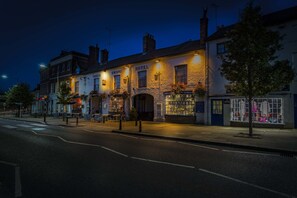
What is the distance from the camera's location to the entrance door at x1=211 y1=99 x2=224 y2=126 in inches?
650

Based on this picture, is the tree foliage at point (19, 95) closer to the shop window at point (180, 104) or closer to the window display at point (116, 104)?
the window display at point (116, 104)

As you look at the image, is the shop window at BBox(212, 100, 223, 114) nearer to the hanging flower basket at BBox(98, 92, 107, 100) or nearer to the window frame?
the window frame

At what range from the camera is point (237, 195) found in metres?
3.80

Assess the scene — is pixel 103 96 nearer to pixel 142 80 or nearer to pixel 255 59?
pixel 142 80

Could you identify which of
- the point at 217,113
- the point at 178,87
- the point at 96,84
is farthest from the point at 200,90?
the point at 96,84

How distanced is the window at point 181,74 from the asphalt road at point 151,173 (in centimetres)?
1228

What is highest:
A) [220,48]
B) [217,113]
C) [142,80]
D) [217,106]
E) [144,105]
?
[220,48]

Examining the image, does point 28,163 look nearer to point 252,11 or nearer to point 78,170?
point 78,170

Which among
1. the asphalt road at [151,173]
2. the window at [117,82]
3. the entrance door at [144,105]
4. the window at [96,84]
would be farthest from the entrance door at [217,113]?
the window at [96,84]

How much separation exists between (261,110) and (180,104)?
716cm

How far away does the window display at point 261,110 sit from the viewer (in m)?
14.1

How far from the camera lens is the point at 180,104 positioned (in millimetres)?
19078

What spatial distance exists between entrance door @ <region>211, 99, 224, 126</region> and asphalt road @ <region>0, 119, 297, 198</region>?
9.52 metres

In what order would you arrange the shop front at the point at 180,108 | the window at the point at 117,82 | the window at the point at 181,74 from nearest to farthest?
1. the shop front at the point at 180,108
2. the window at the point at 181,74
3. the window at the point at 117,82
